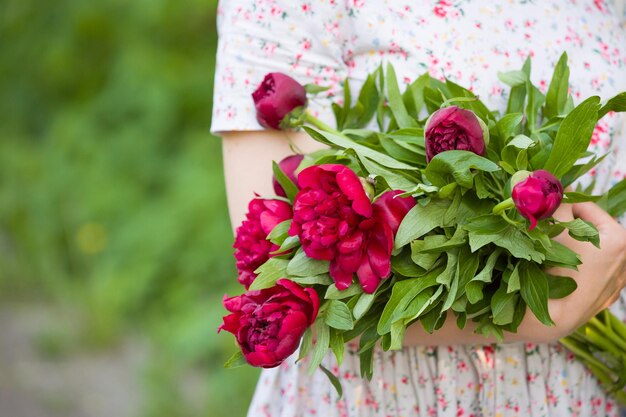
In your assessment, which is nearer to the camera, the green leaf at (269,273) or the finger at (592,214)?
the green leaf at (269,273)

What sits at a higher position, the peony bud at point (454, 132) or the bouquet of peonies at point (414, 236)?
the peony bud at point (454, 132)

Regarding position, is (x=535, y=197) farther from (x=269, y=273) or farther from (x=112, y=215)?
(x=112, y=215)

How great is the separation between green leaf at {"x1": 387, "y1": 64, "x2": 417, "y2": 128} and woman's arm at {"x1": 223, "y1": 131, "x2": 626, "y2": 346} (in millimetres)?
126

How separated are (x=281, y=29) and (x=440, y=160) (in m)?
0.37

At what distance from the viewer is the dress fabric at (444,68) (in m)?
1.11

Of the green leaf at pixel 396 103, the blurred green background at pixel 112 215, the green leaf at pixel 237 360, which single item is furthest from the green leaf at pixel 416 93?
the blurred green background at pixel 112 215

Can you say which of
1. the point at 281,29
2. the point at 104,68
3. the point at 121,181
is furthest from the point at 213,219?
the point at 281,29

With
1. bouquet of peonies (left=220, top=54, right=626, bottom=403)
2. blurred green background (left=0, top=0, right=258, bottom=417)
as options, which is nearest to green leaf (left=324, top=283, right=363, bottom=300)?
bouquet of peonies (left=220, top=54, right=626, bottom=403)

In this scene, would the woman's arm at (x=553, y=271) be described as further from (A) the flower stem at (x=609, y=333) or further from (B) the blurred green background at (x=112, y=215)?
(B) the blurred green background at (x=112, y=215)

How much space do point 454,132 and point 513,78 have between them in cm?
24

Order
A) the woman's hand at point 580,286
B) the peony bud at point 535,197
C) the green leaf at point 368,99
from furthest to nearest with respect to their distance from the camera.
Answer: the green leaf at point 368,99
the woman's hand at point 580,286
the peony bud at point 535,197

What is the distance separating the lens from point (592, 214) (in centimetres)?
101

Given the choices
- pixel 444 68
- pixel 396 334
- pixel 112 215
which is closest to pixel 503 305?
pixel 396 334

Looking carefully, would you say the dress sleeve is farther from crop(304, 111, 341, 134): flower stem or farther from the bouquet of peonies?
the bouquet of peonies
